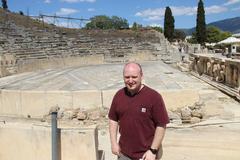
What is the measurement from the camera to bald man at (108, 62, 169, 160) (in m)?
3.40

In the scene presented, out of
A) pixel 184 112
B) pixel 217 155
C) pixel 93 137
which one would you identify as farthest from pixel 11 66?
pixel 93 137

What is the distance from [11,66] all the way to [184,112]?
43.6 feet

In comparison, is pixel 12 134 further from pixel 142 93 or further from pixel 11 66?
pixel 11 66

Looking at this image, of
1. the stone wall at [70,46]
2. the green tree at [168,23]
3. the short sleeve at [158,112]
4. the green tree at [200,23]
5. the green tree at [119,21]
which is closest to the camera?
the short sleeve at [158,112]

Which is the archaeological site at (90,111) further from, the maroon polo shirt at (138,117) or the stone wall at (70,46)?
the maroon polo shirt at (138,117)

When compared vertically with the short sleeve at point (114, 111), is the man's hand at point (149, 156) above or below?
below

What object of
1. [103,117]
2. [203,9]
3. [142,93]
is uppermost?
[203,9]

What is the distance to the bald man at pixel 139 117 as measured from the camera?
340 cm

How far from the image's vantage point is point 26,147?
423 cm

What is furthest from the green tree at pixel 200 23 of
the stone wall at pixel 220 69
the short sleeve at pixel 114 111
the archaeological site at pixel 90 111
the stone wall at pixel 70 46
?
the short sleeve at pixel 114 111

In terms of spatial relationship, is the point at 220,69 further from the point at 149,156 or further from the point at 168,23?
the point at 168,23

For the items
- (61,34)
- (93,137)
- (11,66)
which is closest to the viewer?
(93,137)

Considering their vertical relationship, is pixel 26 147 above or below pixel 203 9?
below

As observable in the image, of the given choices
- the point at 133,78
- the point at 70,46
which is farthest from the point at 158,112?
the point at 70,46
